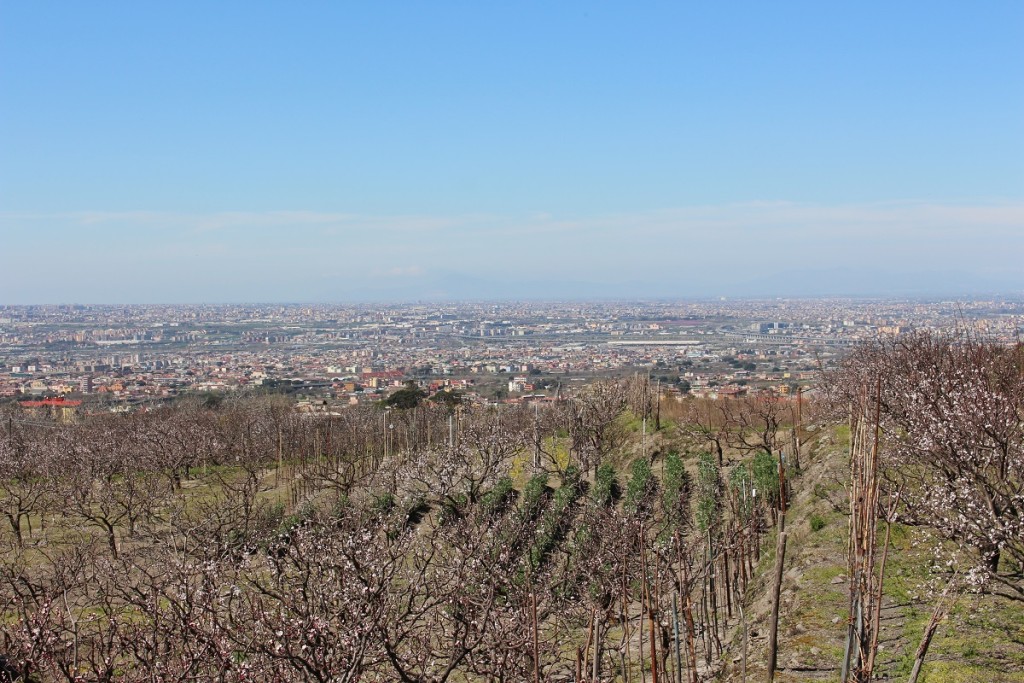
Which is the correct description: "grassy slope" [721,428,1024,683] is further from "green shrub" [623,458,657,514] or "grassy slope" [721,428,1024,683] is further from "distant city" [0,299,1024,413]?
"distant city" [0,299,1024,413]

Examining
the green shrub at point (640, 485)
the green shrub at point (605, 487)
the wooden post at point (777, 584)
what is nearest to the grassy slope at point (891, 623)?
the green shrub at point (640, 485)

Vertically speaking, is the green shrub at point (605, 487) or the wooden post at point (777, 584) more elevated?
the wooden post at point (777, 584)

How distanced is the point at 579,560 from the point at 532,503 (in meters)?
5.35

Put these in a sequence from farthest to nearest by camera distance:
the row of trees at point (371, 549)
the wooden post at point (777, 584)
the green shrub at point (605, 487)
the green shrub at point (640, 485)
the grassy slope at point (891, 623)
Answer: the green shrub at point (605, 487) → the green shrub at point (640, 485) → the grassy slope at point (891, 623) → the row of trees at point (371, 549) → the wooden post at point (777, 584)

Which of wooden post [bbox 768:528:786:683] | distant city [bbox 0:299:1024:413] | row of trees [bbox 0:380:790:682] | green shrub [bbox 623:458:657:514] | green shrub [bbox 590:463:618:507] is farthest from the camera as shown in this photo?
distant city [bbox 0:299:1024:413]

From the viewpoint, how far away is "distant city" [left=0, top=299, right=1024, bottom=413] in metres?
59.3

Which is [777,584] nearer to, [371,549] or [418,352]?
[371,549]

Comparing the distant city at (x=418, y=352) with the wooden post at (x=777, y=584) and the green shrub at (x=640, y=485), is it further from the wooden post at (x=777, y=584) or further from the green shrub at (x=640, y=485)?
the wooden post at (x=777, y=584)

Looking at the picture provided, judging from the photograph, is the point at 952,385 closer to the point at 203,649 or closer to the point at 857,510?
the point at 857,510

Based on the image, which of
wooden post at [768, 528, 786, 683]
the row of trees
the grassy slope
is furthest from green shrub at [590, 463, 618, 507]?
wooden post at [768, 528, 786, 683]

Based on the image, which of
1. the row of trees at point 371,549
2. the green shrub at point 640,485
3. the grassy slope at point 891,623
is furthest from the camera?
the green shrub at point 640,485

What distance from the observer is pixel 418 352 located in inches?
4254

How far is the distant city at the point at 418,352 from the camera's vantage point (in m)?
59.3

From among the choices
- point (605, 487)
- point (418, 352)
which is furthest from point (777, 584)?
point (418, 352)
